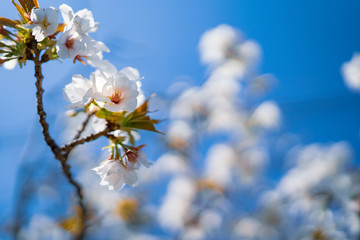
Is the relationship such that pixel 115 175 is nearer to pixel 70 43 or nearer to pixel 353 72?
pixel 70 43

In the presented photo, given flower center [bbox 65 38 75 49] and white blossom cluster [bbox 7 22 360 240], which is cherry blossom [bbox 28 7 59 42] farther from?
white blossom cluster [bbox 7 22 360 240]

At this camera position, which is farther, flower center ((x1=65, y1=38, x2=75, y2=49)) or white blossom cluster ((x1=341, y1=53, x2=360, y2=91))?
white blossom cluster ((x1=341, y1=53, x2=360, y2=91))

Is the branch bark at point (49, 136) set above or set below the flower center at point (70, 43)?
below

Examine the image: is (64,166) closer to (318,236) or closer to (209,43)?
(318,236)

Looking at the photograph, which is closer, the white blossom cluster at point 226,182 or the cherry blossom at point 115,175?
the cherry blossom at point 115,175

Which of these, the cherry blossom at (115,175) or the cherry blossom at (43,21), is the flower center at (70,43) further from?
the cherry blossom at (115,175)

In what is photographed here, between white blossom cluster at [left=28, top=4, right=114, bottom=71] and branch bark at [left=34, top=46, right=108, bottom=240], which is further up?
white blossom cluster at [left=28, top=4, right=114, bottom=71]

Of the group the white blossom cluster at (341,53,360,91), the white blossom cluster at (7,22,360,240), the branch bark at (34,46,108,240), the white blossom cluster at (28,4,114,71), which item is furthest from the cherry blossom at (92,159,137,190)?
the white blossom cluster at (341,53,360,91)

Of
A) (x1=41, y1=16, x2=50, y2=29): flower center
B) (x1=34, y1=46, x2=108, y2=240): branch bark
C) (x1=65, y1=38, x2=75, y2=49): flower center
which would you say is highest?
(x1=41, y1=16, x2=50, y2=29): flower center

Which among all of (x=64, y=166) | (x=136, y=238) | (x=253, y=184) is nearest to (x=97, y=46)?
(x=64, y=166)

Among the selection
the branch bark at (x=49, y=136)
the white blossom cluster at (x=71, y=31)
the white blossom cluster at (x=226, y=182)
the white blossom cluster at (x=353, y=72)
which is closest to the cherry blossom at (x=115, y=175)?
the branch bark at (x=49, y=136)

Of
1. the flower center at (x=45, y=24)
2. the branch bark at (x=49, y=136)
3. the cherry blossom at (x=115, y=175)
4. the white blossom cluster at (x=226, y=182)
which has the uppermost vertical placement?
the white blossom cluster at (x=226, y=182)

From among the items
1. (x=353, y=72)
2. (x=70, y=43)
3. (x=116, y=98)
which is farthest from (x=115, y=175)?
(x=353, y=72)
